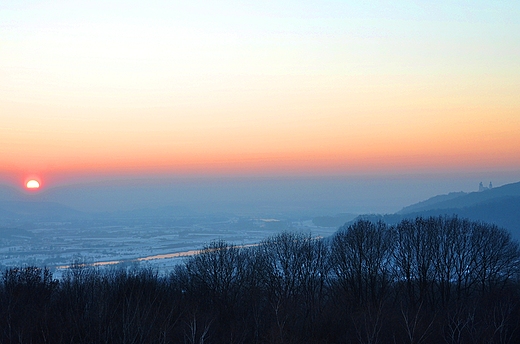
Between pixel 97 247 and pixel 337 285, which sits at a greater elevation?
pixel 97 247

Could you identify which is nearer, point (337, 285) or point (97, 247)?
point (337, 285)

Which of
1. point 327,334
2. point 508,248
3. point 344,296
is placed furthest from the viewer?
point 508,248

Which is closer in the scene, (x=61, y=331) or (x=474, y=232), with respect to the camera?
→ (x=61, y=331)

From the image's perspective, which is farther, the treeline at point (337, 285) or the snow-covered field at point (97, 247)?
the snow-covered field at point (97, 247)

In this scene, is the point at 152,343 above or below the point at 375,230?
below

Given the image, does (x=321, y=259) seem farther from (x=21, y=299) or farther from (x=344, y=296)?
(x=21, y=299)

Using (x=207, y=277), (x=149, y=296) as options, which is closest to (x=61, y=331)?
(x=149, y=296)

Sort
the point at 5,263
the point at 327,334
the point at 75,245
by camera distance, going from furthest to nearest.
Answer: the point at 75,245, the point at 5,263, the point at 327,334

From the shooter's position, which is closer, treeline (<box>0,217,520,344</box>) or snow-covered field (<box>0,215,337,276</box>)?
treeline (<box>0,217,520,344</box>)
